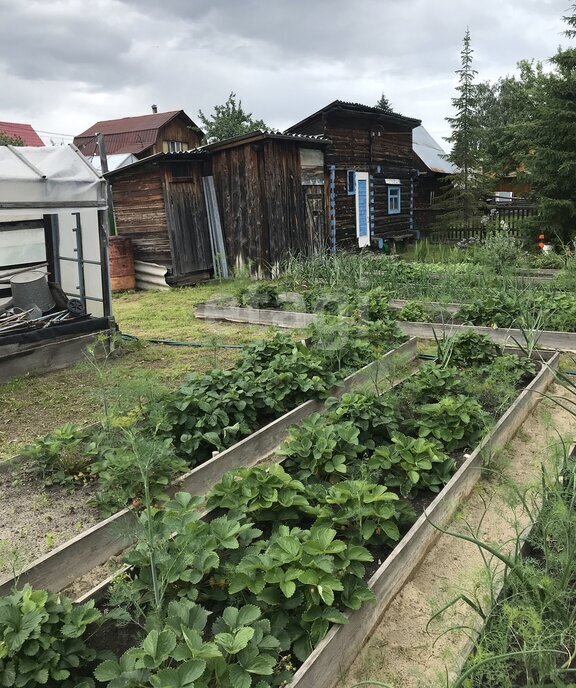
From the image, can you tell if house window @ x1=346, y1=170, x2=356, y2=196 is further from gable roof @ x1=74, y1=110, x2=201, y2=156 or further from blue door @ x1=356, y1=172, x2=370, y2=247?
gable roof @ x1=74, y1=110, x2=201, y2=156

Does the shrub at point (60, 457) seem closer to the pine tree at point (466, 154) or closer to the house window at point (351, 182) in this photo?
the house window at point (351, 182)

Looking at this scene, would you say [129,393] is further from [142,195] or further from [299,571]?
[142,195]

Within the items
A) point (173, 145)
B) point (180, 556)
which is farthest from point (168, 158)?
point (173, 145)

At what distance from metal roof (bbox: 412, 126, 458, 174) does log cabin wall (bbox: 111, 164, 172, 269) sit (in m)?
13.2

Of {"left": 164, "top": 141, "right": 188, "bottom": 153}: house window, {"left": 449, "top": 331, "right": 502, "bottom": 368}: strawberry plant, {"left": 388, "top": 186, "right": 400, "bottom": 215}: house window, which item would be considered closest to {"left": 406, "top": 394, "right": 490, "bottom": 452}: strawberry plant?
{"left": 449, "top": 331, "right": 502, "bottom": 368}: strawberry plant

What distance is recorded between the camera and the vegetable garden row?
1887mm

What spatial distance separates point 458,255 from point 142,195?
7073 millimetres

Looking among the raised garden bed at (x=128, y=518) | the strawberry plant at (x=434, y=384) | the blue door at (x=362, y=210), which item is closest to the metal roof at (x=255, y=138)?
the blue door at (x=362, y=210)

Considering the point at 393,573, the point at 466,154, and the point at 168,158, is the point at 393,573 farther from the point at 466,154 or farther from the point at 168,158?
the point at 466,154

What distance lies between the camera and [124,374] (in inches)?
213

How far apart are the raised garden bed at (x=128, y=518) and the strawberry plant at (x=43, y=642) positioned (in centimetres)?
51

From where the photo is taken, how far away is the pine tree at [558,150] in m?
13.0

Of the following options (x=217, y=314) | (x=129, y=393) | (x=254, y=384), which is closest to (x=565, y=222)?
(x=217, y=314)

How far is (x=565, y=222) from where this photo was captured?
13.7 metres
